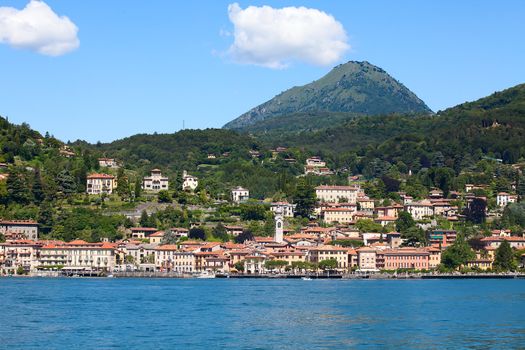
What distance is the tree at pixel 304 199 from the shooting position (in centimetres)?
13300

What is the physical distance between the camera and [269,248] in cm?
11812

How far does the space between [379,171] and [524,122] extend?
32055 millimetres

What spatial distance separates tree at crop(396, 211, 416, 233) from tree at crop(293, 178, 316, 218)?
438 inches

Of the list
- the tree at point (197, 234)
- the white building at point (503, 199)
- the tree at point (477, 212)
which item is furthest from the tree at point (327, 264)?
the white building at point (503, 199)

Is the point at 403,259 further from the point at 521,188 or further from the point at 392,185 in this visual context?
the point at 521,188

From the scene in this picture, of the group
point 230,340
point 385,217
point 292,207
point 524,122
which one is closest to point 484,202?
point 385,217

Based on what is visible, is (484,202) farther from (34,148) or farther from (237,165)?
(34,148)

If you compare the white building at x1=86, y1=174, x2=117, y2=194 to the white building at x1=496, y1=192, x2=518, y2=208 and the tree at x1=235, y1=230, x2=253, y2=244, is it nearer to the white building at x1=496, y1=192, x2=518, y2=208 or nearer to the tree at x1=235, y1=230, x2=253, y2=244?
the tree at x1=235, y1=230, x2=253, y2=244

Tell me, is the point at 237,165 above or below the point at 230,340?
above

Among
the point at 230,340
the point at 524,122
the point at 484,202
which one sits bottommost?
the point at 230,340

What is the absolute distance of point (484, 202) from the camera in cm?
13288

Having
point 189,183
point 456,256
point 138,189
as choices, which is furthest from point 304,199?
point 456,256

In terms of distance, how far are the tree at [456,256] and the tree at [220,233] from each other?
23.6m

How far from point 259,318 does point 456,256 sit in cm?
6083
